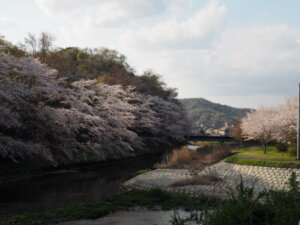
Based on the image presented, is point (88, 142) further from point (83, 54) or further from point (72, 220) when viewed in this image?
point (83, 54)

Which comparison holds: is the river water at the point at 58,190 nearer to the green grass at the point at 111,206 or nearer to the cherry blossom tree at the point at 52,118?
the green grass at the point at 111,206

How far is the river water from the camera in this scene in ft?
60.3

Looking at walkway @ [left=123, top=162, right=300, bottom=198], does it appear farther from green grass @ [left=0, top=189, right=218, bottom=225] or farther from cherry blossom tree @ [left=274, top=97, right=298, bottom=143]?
cherry blossom tree @ [left=274, top=97, right=298, bottom=143]

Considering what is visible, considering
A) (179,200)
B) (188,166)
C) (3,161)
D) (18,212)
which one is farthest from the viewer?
(188,166)

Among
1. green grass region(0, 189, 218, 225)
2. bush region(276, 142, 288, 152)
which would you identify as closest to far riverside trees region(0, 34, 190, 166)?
green grass region(0, 189, 218, 225)

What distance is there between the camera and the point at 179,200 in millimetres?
18828

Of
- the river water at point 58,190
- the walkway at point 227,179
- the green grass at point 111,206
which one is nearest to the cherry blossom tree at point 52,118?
the river water at point 58,190

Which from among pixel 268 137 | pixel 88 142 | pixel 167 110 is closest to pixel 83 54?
pixel 167 110

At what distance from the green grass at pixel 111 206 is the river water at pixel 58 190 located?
1.66 meters

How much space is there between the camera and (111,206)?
1766 centimetres

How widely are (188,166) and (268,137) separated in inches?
417

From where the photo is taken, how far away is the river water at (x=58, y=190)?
60.3 ft

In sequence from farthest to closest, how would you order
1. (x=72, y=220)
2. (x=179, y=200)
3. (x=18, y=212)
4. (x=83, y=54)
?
(x=83, y=54), (x=179, y=200), (x=18, y=212), (x=72, y=220)

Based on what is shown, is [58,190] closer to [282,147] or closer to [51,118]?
[51,118]
